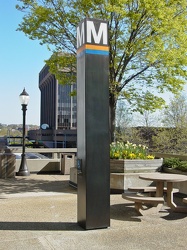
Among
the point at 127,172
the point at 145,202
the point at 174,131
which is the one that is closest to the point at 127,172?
the point at 127,172

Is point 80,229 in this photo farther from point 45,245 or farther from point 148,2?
point 148,2

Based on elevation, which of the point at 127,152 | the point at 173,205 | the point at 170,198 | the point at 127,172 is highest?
the point at 127,152

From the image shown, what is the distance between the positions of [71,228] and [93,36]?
12.2 ft

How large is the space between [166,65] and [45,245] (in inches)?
366

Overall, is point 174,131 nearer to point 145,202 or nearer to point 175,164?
point 175,164

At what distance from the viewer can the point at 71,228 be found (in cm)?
630

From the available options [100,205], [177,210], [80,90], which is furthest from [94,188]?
[177,210]

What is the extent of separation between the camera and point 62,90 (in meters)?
126

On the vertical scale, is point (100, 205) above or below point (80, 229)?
above

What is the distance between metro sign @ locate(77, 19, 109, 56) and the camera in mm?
6266

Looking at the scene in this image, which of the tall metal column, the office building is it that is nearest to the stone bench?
the tall metal column

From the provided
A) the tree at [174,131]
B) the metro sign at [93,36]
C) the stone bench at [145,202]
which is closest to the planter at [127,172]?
the stone bench at [145,202]

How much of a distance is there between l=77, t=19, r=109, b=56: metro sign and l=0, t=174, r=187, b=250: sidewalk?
11.3 ft

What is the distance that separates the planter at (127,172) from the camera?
33.2 feet
